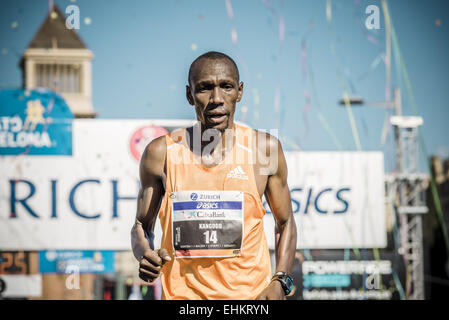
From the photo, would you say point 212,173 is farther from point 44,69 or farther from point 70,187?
point 44,69

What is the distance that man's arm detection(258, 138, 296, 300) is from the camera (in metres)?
1.87

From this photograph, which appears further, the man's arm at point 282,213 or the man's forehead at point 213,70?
the man's arm at point 282,213

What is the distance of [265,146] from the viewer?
1.87 m

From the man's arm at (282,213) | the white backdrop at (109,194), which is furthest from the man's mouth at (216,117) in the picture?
the white backdrop at (109,194)

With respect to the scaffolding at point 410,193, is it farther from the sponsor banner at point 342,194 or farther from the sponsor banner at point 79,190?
the sponsor banner at point 79,190

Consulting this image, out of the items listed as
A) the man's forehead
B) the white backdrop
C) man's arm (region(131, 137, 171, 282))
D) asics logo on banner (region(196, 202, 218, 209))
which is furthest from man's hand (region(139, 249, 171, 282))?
the white backdrop

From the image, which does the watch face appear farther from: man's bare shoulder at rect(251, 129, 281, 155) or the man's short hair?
the man's short hair

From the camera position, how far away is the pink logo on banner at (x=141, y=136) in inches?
250

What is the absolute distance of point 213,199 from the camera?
5.88 feet

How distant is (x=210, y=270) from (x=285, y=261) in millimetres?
293

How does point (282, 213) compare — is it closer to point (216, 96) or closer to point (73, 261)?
point (216, 96)

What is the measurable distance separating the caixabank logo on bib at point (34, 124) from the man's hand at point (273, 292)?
5.01 m

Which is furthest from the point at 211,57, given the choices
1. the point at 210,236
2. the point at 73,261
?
the point at 73,261
